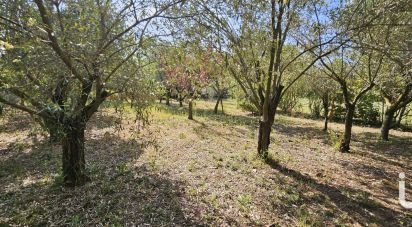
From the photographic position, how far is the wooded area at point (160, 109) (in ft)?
11.5

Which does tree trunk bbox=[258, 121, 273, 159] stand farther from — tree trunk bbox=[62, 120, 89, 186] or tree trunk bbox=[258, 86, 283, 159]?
tree trunk bbox=[62, 120, 89, 186]

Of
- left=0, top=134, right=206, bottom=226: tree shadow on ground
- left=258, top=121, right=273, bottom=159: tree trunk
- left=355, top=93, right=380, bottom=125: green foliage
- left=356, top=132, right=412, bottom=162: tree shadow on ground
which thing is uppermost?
left=355, top=93, right=380, bottom=125: green foliage

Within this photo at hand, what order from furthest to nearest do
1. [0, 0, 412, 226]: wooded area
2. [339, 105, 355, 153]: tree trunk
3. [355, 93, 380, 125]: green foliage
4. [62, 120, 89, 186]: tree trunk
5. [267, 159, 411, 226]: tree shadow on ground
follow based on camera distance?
[355, 93, 380, 125]: green foliage, [339, 105, 355, 153]: tree trunk, [62, 120, 89, 186]: tree trunk, [267, 159, 411, 226]: tree shadow on ground, [0, 0, 412, 226]: wooded area

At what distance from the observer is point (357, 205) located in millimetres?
4508

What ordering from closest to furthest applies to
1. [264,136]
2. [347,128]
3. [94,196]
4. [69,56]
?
1. [69,56]
2. [94,196]
3. [264,136]
4. [347,128]

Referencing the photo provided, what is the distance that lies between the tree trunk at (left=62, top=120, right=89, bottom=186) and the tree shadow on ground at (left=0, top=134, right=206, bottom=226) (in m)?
0.16

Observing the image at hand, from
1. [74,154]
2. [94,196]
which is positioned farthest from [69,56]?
[94,196]

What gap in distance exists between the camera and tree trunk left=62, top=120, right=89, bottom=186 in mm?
4225

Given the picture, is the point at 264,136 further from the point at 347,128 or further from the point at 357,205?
the point at 347,128

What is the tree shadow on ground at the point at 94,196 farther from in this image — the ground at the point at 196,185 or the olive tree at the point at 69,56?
the olive tree at the point at 69,56

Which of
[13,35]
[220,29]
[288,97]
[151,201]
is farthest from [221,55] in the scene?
[288,97]

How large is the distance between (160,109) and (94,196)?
1.96 metres

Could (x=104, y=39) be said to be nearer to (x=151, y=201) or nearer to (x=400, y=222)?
(x=151, y=201)

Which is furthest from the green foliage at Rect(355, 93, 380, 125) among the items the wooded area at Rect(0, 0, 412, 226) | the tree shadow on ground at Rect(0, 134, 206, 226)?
the tree shadow on ground at Rect(0, 134, 206, 226)
